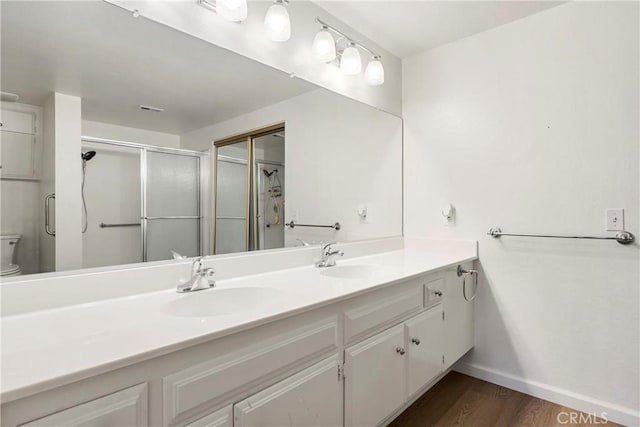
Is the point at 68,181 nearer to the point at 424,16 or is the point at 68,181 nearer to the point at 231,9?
the point at 231,9

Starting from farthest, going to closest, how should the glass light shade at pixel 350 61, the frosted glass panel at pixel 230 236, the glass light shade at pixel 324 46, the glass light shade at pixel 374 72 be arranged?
the glass light shade at pixel 374 72 < the glass light shade at pixel 350 61 < the glass light shade at pixel 324 46 < the frosted glass panel at pixel 230 236

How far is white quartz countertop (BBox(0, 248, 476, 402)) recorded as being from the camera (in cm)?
63

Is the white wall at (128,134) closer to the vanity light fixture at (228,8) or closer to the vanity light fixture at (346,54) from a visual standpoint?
the vanity light fixture at (228,8)

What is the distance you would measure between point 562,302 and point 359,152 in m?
1.48

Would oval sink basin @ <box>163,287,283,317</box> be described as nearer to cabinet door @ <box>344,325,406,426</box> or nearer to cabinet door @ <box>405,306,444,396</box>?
cabinet door @ <box>344,325,406,426</box>

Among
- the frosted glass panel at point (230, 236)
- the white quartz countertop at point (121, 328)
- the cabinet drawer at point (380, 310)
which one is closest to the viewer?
the white quartz countertop at point (121, 328)

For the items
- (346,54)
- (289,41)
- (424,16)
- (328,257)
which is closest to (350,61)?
(346,54)

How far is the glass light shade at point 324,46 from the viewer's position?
1.78 m

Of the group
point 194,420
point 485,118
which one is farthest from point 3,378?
point 485,118

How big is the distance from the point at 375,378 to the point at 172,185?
3.76 ft

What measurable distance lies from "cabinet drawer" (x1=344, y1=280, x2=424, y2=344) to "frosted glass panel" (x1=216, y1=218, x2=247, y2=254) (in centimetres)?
62

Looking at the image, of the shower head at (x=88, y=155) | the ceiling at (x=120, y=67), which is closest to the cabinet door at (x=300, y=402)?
the shower head at (x=88, y=155)

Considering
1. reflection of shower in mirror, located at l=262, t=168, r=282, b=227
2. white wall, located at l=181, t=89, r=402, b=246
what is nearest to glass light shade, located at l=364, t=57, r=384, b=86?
white wall, located at l=181, t=89, r=402, b=246

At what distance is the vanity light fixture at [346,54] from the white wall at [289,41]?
0.16 feet
